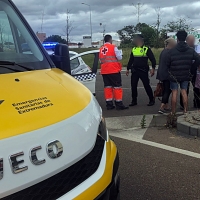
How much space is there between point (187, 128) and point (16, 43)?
3.53m

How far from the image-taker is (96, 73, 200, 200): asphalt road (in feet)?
11.9

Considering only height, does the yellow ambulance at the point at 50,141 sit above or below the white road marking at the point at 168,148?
above

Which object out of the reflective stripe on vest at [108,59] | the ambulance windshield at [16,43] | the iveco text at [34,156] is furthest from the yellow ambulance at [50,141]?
the reflective stripe on vest at [108,59]

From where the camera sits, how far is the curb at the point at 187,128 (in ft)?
17.8

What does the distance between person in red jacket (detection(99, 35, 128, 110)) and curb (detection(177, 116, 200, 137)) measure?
2321mm

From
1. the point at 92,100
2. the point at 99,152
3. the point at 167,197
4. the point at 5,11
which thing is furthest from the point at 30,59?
the point at 167,197

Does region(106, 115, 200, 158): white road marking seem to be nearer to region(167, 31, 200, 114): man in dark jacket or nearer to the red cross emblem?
region(167, 31, 200, 114): man in dark jacket

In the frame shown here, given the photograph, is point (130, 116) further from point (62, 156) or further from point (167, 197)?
point (62, 156)

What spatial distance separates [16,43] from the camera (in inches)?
124

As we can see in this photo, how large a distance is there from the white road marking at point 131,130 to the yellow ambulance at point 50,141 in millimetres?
2659

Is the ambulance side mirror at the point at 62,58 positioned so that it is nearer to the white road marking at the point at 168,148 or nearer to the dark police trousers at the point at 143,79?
the white road marking at the point at 168,148

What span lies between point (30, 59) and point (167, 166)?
2406mm

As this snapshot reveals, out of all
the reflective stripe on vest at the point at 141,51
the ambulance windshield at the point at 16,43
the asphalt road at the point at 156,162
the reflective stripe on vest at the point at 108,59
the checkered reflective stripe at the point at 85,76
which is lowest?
the asphalt road at the point at 156,162

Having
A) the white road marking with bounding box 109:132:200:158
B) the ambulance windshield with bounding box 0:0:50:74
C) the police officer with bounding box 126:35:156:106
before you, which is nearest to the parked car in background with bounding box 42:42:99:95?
the police officer with bounding box 126:35:156:106
